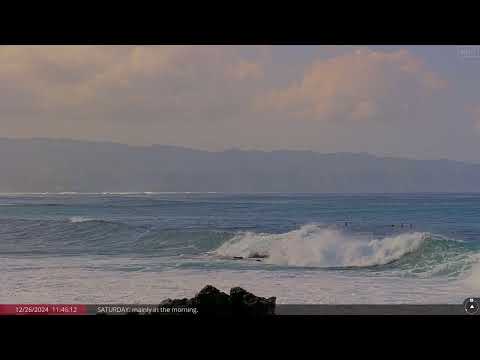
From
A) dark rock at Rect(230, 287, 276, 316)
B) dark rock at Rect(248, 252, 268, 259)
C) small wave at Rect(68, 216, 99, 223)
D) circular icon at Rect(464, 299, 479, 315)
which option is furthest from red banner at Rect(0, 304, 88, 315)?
circular icon at Rect(464, 299, 479, 315)

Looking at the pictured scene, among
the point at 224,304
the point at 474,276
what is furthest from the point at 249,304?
the point at 474,276

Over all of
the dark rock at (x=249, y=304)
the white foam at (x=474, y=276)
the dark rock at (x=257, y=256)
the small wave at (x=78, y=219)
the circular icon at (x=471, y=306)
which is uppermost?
the small wave at (x=78, y=219)

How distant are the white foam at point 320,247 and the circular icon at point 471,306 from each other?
49 centimetres

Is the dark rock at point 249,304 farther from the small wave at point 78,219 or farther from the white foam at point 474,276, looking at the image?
the white foam at point 474,276

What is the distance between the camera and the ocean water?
12.5 feet

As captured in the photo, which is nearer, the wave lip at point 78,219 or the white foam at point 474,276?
the white foam at point 474,276

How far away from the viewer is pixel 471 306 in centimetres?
372

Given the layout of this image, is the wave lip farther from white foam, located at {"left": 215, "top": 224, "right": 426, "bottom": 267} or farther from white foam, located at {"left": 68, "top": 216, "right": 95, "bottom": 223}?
white foam, located at {"left": 215, "top": 224, "right": 426, "bottom": 267}

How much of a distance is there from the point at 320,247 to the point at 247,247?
20.9 inches

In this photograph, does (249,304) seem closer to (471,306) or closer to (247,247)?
(247,247)

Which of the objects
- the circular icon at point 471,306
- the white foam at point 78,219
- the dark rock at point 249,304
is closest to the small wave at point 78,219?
the white foam at point 78,219

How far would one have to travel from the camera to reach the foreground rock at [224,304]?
12.3 feet
